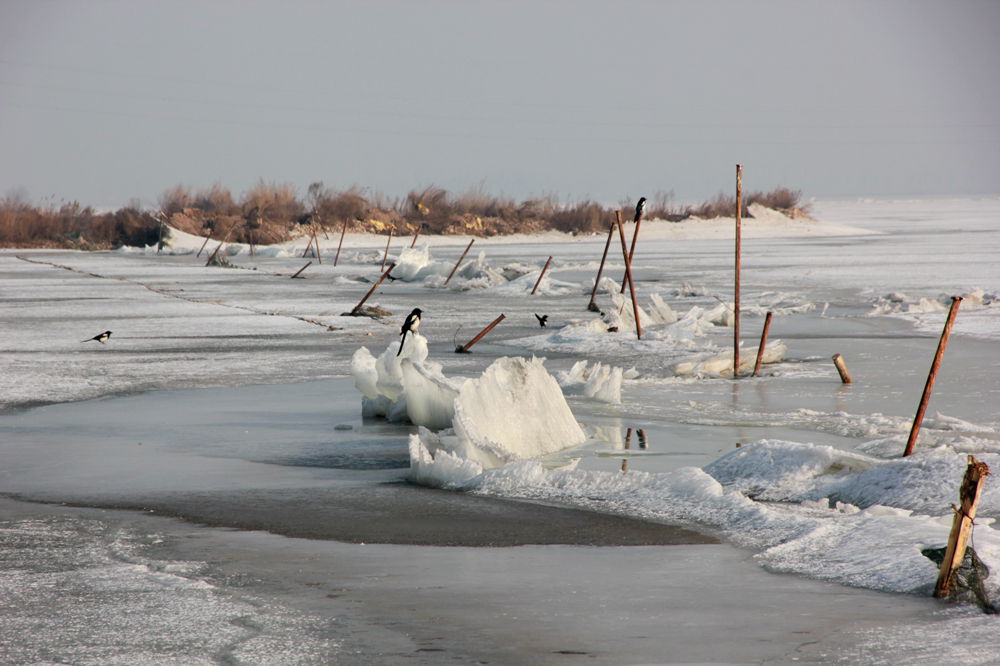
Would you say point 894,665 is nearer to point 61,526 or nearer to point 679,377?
point 61,526

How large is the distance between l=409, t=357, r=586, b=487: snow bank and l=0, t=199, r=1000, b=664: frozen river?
199mm

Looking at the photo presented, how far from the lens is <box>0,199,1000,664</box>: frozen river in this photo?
13.3 ft

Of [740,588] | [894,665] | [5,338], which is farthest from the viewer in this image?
[5,338]

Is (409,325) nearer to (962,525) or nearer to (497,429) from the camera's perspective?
(497,429)

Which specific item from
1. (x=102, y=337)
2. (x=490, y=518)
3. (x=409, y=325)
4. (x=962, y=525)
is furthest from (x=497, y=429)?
(x=102, y=337)

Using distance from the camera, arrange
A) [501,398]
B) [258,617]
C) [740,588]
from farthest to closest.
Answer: [501,398] < [740,588] < [258,617]

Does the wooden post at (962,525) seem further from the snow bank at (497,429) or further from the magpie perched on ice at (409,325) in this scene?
the magpie perched on ice at (409,325)

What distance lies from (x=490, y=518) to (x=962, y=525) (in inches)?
90.6

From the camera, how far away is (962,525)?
4.32 metres

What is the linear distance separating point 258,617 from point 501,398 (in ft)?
11.0

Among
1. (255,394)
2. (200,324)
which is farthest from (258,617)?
(200,324)

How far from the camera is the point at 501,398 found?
7457mm

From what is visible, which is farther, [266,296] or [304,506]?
[266,296]

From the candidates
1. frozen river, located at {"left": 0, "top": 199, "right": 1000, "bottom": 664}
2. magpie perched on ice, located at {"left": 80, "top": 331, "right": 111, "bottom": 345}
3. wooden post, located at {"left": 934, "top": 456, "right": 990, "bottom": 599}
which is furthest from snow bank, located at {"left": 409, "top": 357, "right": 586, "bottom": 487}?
magpie perched on ice, located at {"left": 80, "top": 331, "right": 111, "bottom": 345}
